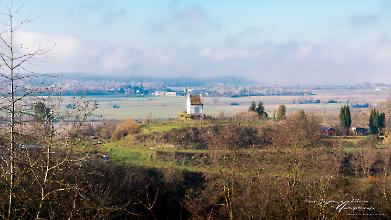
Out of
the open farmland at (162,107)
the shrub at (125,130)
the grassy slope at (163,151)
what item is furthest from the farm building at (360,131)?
the shrub at (125,130)

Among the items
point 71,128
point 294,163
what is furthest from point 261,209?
point 71,128

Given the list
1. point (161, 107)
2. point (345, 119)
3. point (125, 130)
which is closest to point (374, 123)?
point (345, 119)

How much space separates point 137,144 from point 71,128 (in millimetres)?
24988

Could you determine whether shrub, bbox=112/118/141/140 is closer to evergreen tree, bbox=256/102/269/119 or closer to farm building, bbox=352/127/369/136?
evergreen tree, bbox=256/102/269/119

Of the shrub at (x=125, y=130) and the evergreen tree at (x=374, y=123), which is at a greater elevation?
the evergreen tree at (x=374, y=123)

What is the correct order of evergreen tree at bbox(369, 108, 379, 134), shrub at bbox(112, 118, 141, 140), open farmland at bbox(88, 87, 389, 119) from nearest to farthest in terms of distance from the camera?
1. shrub at bbox(112, 118, 141, 140)
2. evergreen tree at bbox(369, 108, 379, 134)
3. open farmland at bbox(88, 87, 389, 119)

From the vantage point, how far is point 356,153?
28.8 metres

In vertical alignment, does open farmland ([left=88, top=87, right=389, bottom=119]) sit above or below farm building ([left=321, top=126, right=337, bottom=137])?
above

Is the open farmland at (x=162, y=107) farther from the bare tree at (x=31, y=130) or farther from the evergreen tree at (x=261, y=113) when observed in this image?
the bare tree at (x=31, y=130)

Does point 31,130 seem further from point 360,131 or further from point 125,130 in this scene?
point 360,131

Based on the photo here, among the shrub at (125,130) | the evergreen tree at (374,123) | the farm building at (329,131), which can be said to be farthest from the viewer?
the evergreen tree at (374,123)

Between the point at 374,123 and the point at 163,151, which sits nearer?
the point at 163,151

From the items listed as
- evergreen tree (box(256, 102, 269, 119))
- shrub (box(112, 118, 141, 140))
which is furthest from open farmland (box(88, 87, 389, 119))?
evergreen tree (box(256, 102, 269, 119))

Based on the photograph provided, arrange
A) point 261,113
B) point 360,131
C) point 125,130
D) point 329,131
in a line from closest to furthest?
point 125,130 → point 329,131 → point 360,131 → point 261,113
